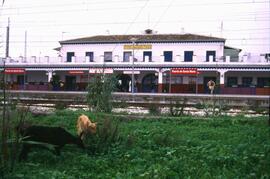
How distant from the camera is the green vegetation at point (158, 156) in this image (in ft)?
21.1

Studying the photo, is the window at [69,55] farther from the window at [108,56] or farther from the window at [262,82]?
the window at [262,82]

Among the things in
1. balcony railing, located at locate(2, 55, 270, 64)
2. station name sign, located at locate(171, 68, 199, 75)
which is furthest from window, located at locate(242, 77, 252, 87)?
station name sign, located at locate(171, 68, 199, 75)

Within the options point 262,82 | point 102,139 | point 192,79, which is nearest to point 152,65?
point 192,79

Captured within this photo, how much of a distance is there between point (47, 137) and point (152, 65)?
124 feet

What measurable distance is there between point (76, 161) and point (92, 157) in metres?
0.47

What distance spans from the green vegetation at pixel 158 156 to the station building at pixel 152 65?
3147cm

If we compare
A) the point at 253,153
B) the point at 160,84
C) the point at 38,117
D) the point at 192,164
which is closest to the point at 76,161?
the point at 192,164

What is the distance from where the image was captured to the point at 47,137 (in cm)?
779

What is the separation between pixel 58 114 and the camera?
14.9 metres

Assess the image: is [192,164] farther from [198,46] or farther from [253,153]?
[198,46]

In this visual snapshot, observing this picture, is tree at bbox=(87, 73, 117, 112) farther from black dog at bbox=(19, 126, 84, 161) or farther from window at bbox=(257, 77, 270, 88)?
window at bbox=(257, 77, 270, 88)

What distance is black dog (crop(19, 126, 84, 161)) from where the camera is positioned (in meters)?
7.38

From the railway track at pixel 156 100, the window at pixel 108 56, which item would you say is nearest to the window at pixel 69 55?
the window at pixel 108 56

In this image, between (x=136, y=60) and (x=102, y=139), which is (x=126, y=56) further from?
(x=102, y=139)
